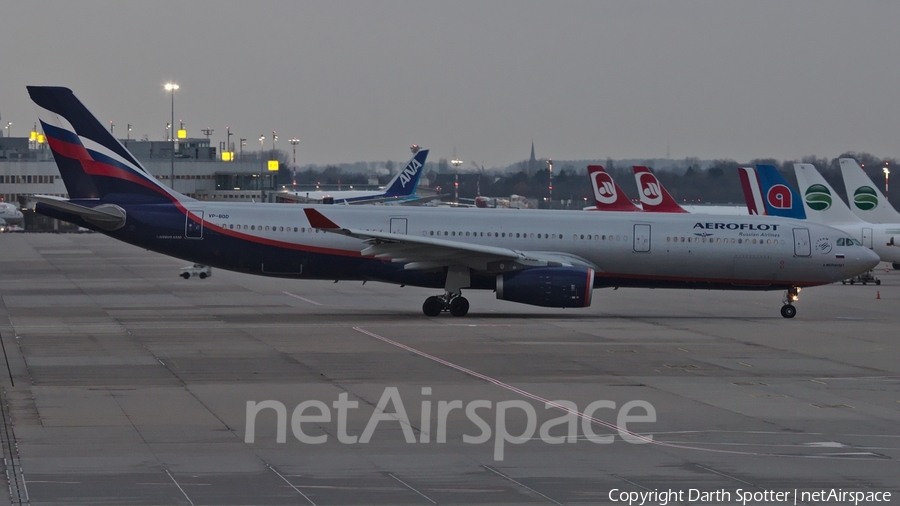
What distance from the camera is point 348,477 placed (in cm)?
1248

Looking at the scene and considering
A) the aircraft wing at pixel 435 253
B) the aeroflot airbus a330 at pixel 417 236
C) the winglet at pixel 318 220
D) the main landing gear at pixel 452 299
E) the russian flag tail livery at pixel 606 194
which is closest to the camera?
the winglet at pixel 318 220

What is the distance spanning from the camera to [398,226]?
3180 cm

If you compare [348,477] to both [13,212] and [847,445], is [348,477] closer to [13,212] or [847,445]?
[847,445]

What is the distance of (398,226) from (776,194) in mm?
30932

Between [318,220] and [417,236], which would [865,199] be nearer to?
[417,236]

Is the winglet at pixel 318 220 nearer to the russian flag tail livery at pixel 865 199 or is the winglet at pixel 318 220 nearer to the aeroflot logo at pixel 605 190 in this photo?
the russian flag tail livery at pixel 865 199

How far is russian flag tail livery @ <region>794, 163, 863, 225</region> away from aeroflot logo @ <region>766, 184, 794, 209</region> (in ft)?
2.56

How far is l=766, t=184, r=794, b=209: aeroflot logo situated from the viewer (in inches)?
2237

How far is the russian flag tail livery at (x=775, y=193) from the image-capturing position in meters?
56.7

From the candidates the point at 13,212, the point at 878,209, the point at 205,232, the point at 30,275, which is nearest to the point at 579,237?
the point at 205,232

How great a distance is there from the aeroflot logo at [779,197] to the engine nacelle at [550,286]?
29.7 m

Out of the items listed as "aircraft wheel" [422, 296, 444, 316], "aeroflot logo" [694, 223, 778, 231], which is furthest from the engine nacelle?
"aeroflot logo" [694, 223, 778, 231]

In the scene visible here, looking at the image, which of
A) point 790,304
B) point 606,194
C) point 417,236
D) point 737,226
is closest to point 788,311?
point 790,304

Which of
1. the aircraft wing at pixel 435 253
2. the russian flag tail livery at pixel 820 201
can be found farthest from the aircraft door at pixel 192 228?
the russian flag tail livery at pixel 820 201
